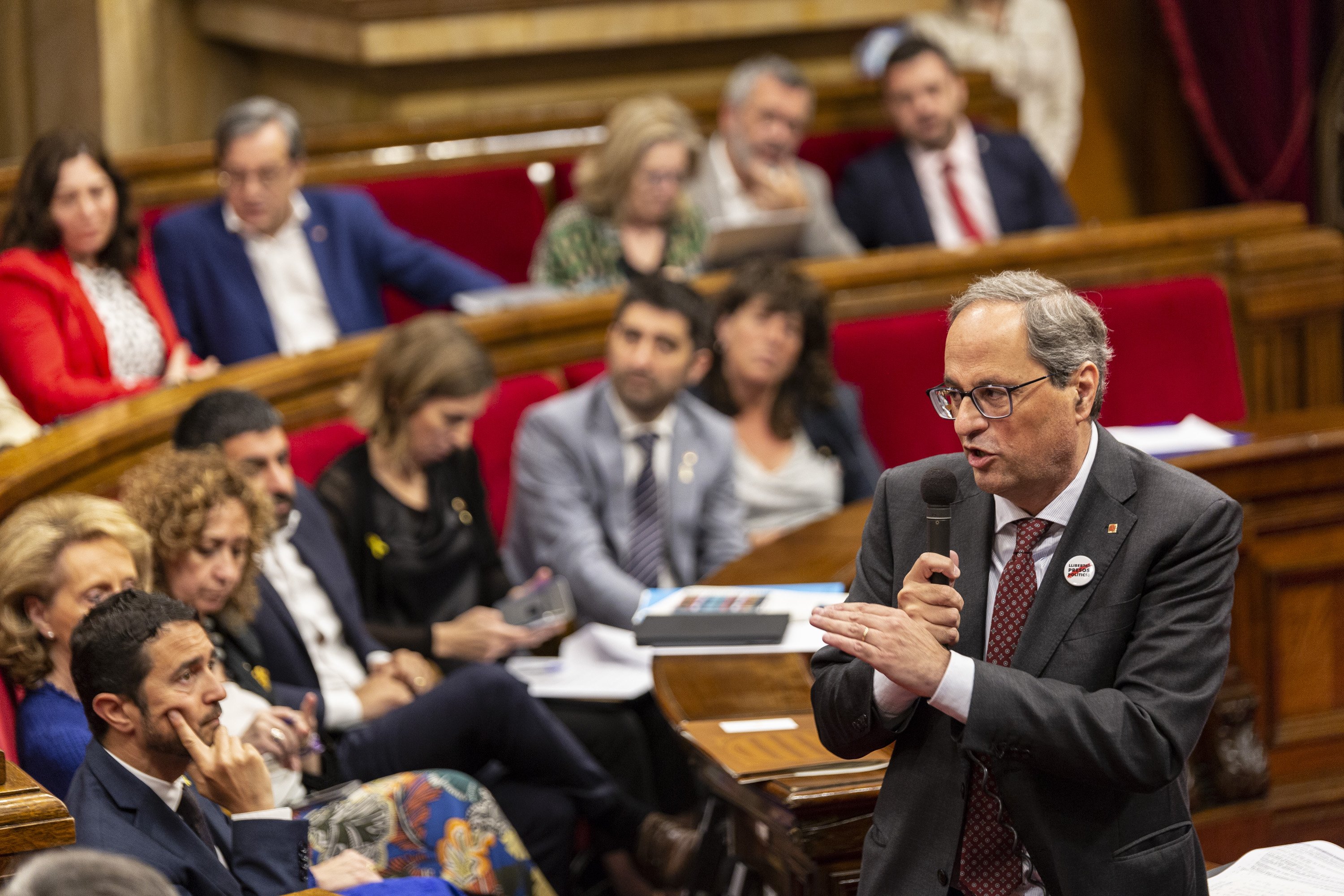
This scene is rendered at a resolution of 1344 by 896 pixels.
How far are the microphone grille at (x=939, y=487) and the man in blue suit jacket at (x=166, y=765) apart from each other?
2.79 feet

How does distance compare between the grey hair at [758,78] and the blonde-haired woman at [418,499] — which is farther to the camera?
the grey hair at [758,78]

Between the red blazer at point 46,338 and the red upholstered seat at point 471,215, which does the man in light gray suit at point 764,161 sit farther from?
the red blazer at point 46,338

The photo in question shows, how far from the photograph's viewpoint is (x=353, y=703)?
2.66m

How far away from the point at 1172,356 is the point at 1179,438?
110 cm

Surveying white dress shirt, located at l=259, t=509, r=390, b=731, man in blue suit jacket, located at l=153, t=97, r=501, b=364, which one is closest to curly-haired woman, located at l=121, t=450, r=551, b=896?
white dress shirt, located at l=259, t=509, r=390, b=731

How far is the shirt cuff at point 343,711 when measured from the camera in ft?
8.65

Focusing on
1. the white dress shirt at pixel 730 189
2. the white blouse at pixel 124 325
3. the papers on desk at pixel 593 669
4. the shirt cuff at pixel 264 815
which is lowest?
the papers on desk at pixel 593 669

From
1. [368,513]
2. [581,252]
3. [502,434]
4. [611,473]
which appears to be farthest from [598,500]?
[581,252]

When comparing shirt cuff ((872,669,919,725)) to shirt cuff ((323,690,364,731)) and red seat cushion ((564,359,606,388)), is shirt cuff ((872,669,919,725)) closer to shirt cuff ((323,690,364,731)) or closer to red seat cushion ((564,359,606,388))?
shirt cuff ((323,690,364,731))

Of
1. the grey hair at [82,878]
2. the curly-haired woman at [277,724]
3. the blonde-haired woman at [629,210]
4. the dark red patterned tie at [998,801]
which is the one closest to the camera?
the grey hair at [82,878]

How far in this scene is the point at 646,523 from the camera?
3205 mm

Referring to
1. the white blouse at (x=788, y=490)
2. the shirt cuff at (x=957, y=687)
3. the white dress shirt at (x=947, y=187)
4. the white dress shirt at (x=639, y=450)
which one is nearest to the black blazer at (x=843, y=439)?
the white blouse at (x=788, y=490)

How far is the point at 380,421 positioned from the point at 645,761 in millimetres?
800

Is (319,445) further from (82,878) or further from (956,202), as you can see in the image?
(956,202)
